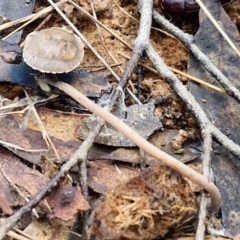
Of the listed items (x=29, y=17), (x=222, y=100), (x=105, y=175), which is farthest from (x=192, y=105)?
(x=29, y=17)

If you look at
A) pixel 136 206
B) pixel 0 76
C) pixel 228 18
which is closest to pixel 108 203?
pixel 136 206

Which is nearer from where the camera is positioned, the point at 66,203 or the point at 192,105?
the point at 66,203

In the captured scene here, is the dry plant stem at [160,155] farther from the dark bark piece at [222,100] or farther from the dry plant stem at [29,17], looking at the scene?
the dry plant stem at [29,17]

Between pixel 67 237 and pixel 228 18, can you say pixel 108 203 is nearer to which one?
pixel 67 237

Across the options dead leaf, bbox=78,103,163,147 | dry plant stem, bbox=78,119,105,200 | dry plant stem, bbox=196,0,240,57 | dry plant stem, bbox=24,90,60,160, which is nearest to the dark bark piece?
dry plant stem, bbox=196,0,240,57

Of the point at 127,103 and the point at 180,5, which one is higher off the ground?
the point at 180,5

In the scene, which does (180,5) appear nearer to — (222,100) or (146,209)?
(222,100)

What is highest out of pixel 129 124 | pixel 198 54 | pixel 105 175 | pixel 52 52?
pixel 52 52
